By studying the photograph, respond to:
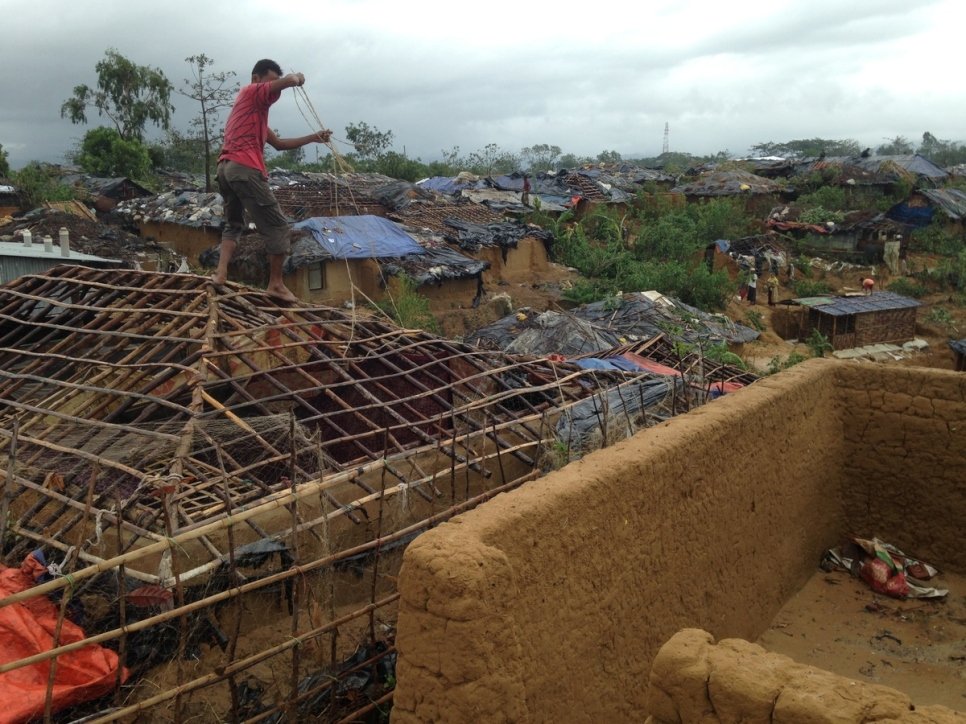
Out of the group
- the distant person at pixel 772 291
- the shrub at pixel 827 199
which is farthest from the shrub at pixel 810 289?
the shrub at pixel 827 199

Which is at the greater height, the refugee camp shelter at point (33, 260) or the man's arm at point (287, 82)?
the man's arm at point (287, 82)

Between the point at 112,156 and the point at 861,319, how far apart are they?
2933 cm

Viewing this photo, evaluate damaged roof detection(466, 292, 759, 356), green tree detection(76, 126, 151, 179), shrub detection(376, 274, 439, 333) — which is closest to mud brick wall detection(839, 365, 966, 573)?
damaged roof detection(466, 292, 759, 356)

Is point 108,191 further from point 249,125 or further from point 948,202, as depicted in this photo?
point 948,202

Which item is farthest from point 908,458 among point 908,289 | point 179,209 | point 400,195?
point 908,289

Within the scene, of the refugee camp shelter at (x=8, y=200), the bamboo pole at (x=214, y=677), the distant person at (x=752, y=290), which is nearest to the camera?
the bamboo pole at (x=214, y=677)

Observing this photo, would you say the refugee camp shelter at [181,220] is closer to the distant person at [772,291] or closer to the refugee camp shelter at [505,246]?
the refugee camp shelter at [505,246]

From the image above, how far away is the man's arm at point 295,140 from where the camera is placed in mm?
6848

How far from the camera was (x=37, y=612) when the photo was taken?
3.83 m

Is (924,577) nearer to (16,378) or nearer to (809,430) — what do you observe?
(809,430)

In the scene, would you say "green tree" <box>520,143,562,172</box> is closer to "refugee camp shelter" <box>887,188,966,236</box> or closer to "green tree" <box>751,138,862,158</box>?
"green tree" <box>751,138,862,158</box>

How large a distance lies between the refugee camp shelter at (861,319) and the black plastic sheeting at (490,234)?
8479mm

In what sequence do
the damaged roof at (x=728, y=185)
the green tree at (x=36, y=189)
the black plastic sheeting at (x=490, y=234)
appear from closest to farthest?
the black plastic sheeting at (x=490, y=234)
the green tree at (x=36, y=189)
the damaged roof at (x=728, y=185)

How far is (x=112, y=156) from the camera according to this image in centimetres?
3344
